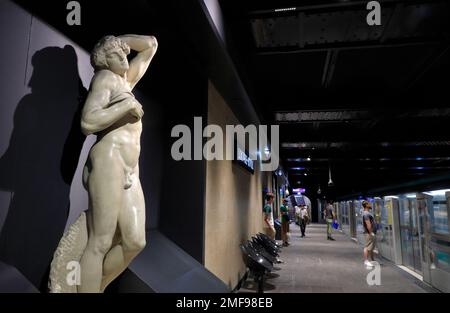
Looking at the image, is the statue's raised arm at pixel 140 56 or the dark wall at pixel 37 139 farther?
the statue's raised arm at pixel 140 56

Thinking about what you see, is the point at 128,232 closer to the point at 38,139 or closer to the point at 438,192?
the point at 38,139

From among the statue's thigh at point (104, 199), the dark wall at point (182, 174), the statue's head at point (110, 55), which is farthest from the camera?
the dark wall at point (182, 174)

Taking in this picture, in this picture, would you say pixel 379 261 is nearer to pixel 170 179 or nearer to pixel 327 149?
pixel 327 149

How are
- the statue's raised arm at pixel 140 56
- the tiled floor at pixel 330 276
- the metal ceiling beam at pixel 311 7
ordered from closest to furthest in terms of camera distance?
the statue's raised arm at pixel 140 56, the metal ceiling beam at pixel 311 7, the tiled floor at pixel 330 276

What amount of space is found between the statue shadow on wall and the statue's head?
1.00 feet

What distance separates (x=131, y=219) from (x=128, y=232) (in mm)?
70

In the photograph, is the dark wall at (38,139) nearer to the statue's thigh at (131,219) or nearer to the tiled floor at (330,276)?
the statue's thigh at (131,219)

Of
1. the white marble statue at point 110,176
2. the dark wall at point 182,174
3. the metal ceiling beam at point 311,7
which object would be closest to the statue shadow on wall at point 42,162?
Result: the white marble statue at point 110,176

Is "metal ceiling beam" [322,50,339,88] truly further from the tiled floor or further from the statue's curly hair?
the tiled floor

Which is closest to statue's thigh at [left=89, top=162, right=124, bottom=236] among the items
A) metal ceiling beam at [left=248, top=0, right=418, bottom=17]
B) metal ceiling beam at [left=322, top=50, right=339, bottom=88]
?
metal ceiling beam at [left=248, top=0, right=418, bottom=17]

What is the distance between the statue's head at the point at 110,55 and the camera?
5.86 ft

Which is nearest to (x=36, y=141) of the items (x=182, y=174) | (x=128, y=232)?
(x=128, y=232)

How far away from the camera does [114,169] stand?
1627 millimetres

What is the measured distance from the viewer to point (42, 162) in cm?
179
